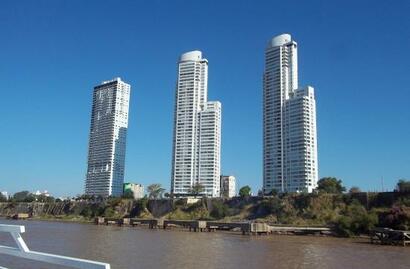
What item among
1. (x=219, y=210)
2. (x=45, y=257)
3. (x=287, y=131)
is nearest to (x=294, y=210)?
Answer: (x=219, y=210)

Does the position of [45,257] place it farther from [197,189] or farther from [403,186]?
[197,189]

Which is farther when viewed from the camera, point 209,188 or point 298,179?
point 209,188

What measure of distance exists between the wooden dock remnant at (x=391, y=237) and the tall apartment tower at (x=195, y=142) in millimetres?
119759

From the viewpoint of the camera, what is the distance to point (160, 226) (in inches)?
4483

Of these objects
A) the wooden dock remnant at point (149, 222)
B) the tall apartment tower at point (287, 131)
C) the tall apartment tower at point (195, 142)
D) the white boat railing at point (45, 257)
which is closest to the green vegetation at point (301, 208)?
the tall apartment tower at point (287, 131)

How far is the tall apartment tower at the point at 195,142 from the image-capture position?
186 metres

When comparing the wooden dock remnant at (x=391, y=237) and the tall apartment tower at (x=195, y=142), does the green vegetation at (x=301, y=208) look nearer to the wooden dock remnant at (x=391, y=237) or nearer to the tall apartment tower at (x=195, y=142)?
the wooden dock remnant at (x=391, y=237)

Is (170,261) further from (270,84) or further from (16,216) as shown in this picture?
(16,216)

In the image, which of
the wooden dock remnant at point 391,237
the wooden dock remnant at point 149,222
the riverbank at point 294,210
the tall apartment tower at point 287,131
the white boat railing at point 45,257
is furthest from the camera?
the tall apartment tower at point 287,131

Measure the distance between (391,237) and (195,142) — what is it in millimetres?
128307

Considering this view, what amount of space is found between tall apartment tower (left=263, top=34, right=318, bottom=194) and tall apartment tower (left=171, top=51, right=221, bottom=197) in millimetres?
23293

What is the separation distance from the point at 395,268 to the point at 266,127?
137519 mm

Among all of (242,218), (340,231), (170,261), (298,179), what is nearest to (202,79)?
(298,179)

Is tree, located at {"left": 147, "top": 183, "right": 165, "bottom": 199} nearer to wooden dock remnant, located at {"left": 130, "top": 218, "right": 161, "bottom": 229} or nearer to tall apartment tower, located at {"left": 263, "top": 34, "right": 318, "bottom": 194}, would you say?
tall apartment tower, located at {"left": 263, "top": 34, "right": 318, "bottom": 194}
